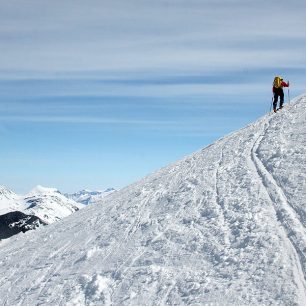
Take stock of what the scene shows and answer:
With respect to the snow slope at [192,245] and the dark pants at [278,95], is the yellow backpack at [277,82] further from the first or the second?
the snow slope at [192,245]

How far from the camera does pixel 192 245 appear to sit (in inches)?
712

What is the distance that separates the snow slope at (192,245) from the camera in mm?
15164

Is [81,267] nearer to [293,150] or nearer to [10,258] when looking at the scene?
[10,258]

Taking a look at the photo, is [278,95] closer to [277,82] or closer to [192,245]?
[277,82]

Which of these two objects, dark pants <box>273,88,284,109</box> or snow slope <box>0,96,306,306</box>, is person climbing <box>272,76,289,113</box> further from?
snow slope <box>0,96,306,306</box>

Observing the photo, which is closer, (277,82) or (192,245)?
(192,245)

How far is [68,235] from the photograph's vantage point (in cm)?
2541

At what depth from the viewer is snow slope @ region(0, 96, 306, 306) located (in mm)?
15164

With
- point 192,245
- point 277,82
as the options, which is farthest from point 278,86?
point 192,245

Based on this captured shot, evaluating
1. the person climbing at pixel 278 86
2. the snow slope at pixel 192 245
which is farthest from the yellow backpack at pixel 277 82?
the snow slope at pixel 192 245

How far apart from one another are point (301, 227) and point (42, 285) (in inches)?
423

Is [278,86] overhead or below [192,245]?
overhead

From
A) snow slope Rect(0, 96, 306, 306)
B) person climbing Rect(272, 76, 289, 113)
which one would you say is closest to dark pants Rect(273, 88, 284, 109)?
person climbing Rect(272, 76, 289, 113)

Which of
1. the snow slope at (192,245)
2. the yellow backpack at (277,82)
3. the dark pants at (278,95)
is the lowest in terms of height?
the snow slope at (192,245)
